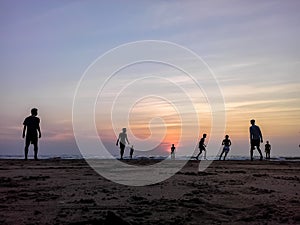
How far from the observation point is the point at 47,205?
693 centimetres

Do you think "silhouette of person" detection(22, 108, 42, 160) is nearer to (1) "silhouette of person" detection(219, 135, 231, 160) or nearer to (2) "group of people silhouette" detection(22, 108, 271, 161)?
(2) "group of people silhouette" detection(22, 108, 271, 161)

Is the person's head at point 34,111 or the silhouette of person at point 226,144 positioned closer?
the person's head at point 34,111

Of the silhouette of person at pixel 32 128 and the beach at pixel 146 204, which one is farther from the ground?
the silhouette of person at pixel 32 128

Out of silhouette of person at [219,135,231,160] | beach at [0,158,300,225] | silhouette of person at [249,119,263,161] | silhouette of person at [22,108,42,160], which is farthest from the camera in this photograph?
silhouette of person at [219,135,231,160]

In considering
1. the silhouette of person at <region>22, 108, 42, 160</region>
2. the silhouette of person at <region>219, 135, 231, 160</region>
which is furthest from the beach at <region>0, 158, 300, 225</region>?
the silhouette of person at <region>219, 135, 231, 160</region>

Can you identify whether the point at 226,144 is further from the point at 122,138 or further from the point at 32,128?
the point at 32,128

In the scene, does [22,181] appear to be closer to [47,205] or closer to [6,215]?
[47,205]

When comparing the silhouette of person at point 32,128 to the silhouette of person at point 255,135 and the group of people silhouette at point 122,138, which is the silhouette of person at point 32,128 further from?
the silhouette of person at point 255,135

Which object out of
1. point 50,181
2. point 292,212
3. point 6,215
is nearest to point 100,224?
point 6,215

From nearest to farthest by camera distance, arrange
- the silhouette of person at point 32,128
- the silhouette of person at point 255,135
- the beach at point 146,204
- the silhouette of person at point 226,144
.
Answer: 1. the beach at point 146,204
2. the silhouette of person at point 32,128
3. the silhouette of person at point 255,135
4. the silhouette of person at point 226,144

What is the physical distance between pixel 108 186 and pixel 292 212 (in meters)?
4.50

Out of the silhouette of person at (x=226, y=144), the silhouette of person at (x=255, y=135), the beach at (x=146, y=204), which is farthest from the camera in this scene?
the silhouette of person at (x=226, y=144)

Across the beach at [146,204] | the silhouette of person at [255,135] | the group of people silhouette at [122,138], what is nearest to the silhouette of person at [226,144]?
the group of people silhouette at [122,138]

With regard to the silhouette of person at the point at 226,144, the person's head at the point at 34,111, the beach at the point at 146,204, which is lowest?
the beach at the point at 146,204
